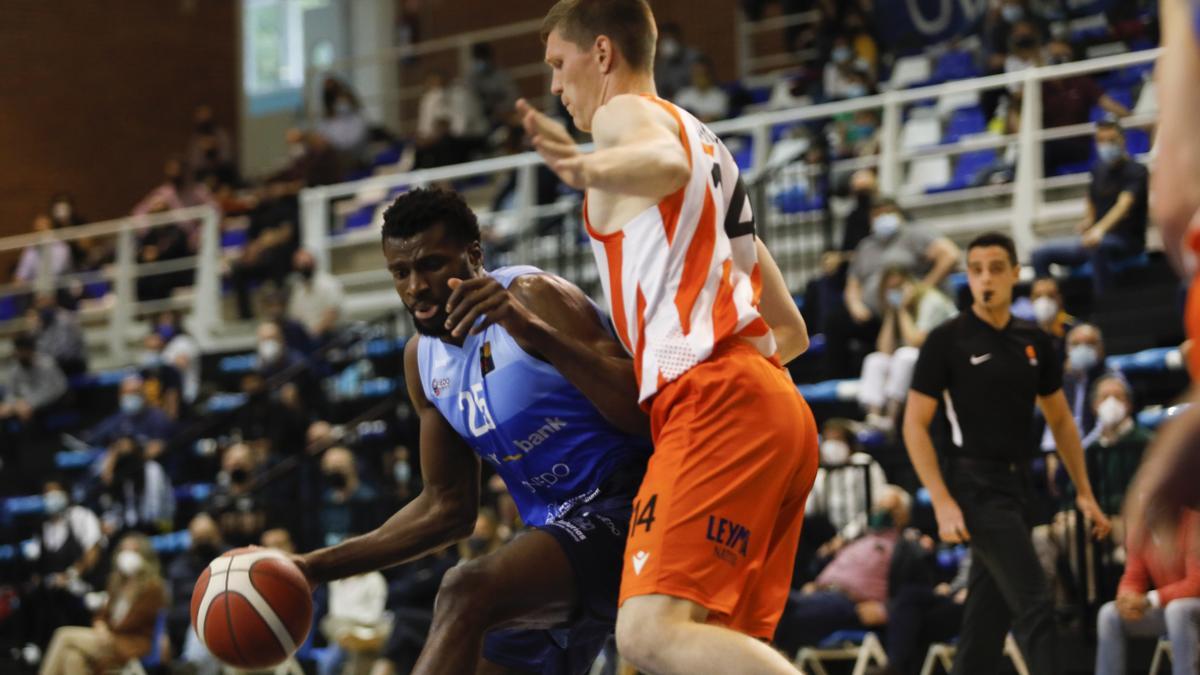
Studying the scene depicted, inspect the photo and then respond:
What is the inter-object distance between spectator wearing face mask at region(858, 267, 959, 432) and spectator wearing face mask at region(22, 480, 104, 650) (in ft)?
20.6

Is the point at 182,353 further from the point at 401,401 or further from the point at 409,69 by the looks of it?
the point at 409,69

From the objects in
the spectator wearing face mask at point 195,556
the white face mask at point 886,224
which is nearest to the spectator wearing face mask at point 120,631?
the spectator wearing face mask at point 195,556

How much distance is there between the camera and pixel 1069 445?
713 centimetres

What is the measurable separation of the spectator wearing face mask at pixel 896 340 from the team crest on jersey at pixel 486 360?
659 cm

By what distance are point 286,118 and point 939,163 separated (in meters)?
12.5

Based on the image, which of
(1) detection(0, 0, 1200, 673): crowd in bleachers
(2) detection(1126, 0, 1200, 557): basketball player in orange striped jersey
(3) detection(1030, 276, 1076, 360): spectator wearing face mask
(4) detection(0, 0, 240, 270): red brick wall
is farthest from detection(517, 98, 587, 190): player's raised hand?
(4) detection(0, 0, 240, 270): red brick wall

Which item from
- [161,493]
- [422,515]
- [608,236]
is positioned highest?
[608,236]

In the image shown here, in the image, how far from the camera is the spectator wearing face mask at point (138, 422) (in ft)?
53.4

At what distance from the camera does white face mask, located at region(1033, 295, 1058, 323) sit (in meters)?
10.9

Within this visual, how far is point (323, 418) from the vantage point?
15.2 metres

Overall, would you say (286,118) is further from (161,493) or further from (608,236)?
(608,236)

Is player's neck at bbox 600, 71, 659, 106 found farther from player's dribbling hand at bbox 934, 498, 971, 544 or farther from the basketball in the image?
player's dribbling hand at bbox 934, 498, 971, 544

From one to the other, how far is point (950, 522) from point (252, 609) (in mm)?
3102

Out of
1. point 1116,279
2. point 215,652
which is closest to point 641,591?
point 215,652
